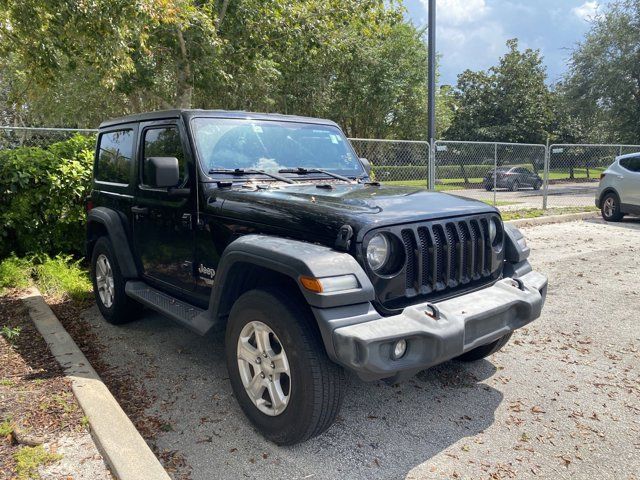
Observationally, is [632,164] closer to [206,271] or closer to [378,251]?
[378,251]

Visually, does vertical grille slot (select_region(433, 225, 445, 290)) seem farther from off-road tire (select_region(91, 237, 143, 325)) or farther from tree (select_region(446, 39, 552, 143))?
tree (select_region(446, 39, 552, 143))

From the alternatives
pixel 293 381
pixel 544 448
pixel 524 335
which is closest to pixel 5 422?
pixel 293 381

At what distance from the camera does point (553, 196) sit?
620 inches

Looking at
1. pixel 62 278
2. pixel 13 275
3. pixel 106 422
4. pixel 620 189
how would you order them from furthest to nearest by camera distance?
pixel 620 189, pixel 62 278, pixel 13 275, pixel 106 422

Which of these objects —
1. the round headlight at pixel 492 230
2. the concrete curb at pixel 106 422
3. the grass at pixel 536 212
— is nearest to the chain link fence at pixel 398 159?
the grass at pixel 536 212

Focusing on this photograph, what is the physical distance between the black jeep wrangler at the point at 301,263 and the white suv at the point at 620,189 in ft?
31.1

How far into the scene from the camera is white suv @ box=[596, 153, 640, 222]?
11375 mm

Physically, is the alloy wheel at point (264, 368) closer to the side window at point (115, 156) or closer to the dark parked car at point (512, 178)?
the side window at point (115, 156)

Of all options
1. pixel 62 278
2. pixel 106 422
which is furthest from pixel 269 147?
pixel 62 278

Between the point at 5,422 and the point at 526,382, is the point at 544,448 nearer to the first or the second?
the point at 526,382

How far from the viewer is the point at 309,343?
2664 millimetres

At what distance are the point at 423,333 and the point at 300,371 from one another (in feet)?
2.18

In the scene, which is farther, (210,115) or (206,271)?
(210,115)

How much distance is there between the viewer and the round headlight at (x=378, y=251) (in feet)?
9.22
